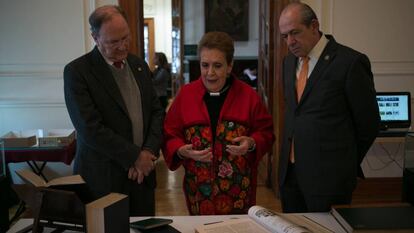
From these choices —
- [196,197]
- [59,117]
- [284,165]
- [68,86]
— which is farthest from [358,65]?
[59,117]

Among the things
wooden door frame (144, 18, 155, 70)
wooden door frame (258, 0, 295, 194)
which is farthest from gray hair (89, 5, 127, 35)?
wooden door frame (144, 18, 155, 70)

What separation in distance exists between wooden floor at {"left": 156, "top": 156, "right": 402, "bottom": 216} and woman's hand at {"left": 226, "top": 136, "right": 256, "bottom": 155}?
215 centimetres

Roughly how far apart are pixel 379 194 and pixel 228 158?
2.90 meters

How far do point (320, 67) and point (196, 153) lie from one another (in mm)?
676

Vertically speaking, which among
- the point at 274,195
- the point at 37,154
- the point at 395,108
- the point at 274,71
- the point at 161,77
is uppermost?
the point at 274,71

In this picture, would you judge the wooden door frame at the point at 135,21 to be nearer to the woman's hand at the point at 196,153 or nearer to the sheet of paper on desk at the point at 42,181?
the woman's hand at the point at 196,153

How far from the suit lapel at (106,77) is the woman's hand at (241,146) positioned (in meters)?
0.49

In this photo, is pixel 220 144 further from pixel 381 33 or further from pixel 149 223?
A: pixel 381 33

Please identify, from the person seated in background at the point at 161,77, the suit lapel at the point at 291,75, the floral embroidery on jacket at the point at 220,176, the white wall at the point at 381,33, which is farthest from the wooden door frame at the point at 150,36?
the floral embroidery on jacket at the point at 220,176

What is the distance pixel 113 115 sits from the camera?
1.96 meters

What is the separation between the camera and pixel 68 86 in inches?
75.9

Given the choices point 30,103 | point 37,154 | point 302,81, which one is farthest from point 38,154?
point 302,81

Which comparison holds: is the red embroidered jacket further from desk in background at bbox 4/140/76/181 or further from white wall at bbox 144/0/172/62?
white wall at bbox 144/0/172/62

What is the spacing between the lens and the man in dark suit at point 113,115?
1.89m
